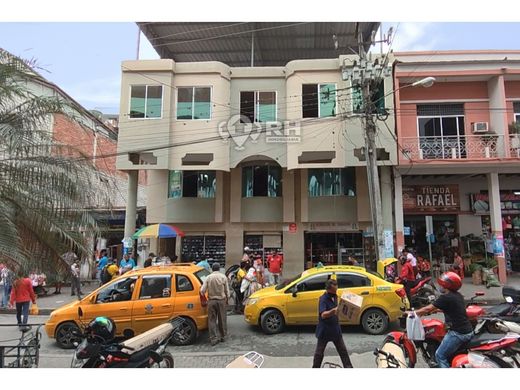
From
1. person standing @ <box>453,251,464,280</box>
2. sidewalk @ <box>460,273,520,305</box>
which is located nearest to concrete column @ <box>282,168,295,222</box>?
person standing @ <box>453,251,464,280</box>

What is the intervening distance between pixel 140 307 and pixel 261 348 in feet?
8.90

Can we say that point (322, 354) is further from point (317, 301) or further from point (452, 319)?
point (317, 301)

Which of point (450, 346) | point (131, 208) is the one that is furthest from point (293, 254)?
point (450, 346)

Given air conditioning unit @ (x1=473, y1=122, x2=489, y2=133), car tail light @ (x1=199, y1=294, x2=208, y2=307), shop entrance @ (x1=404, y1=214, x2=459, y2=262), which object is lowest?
car tail light @ (x1=199, y1=294, x2=208, y2=307)

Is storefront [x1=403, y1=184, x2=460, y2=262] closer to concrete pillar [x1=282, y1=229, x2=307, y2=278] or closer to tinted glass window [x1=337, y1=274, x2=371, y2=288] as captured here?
concrete pillar [x1=282, y1=229, x2=307, y2=278]

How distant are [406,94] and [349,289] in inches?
474

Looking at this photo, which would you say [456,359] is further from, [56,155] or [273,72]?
[273,72]

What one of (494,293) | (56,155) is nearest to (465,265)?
(494,293)

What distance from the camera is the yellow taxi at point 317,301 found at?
28.8 feet

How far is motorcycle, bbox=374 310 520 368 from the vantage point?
4875mm

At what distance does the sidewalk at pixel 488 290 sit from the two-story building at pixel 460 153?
1060mm

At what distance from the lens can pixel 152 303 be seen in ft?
27.6

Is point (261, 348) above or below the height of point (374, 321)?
below

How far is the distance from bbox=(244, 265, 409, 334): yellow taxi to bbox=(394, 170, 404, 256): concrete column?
25.4 feet
